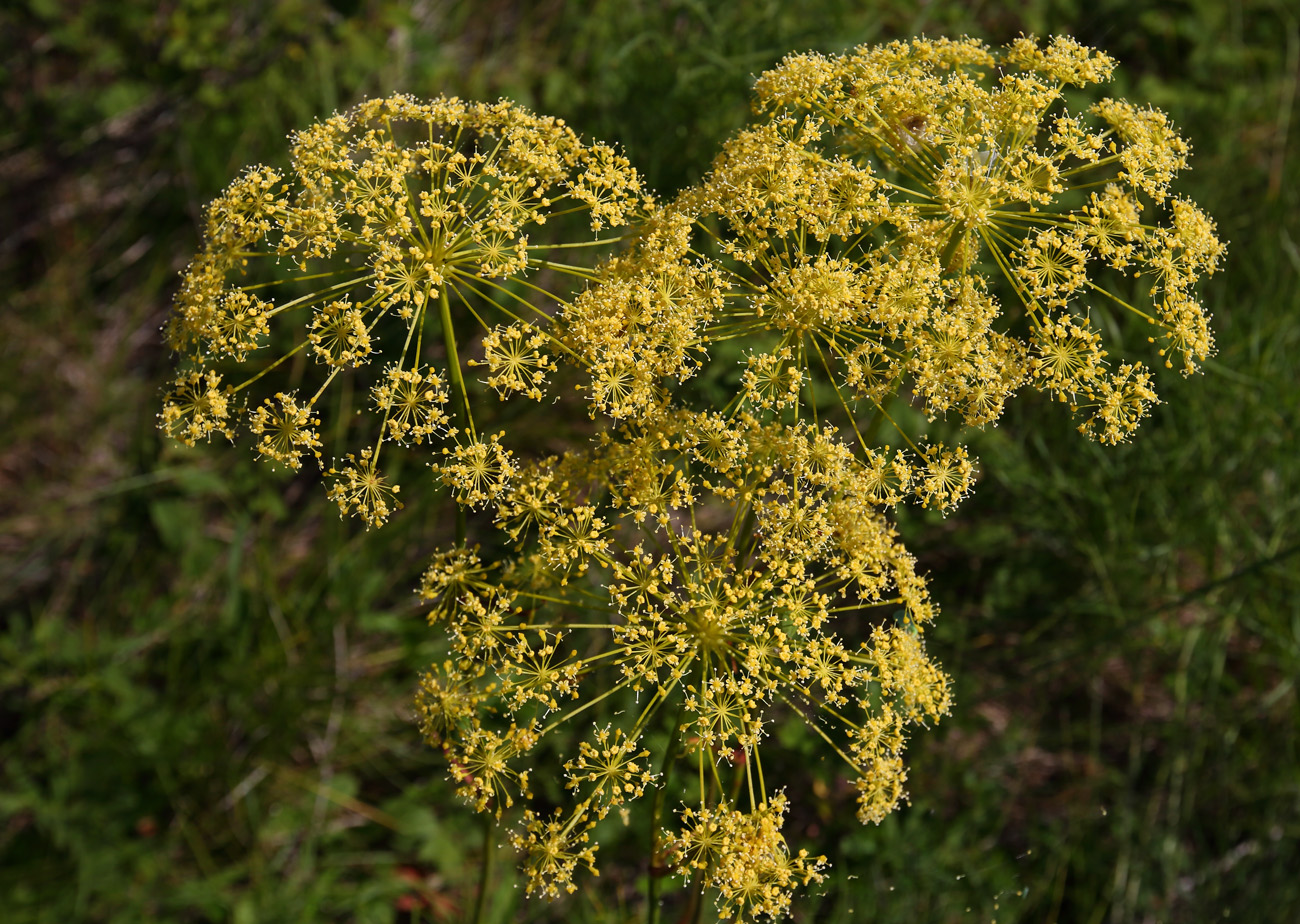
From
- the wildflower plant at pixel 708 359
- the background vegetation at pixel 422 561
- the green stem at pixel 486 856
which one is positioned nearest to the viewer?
the wildflower plant at pixel 708 359

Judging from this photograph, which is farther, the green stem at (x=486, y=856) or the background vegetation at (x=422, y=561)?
the background vegetation at (x=422, y=561)

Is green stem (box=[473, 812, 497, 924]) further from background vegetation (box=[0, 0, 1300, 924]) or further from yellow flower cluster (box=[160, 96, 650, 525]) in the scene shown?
background vegetation (box=[0, 0, 1300, 924])

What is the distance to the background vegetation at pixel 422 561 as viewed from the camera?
14.0 feet

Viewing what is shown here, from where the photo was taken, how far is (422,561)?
5293 millimetres

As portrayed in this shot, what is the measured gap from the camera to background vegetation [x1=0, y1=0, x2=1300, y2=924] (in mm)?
4254

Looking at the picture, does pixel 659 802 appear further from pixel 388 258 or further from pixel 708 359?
pixel 388 258

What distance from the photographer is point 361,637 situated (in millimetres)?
5344

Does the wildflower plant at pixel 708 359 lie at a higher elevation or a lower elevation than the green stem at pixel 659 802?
higher

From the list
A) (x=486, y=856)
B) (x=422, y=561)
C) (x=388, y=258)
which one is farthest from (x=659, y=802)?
(x=422, y=561)

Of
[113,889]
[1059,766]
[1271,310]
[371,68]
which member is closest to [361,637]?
[113,889]

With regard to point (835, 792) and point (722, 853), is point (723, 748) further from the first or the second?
point (835, 792)

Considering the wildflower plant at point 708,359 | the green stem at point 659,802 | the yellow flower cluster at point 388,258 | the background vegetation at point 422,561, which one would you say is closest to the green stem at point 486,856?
the wildflower plant at point 708,359

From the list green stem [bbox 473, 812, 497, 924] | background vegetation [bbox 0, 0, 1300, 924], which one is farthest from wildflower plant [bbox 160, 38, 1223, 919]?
background vegetation [bbox 0, 0, 1300, 924]

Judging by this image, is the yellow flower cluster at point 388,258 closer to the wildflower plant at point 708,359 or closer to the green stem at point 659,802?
the wildflower plant at point 708,359
